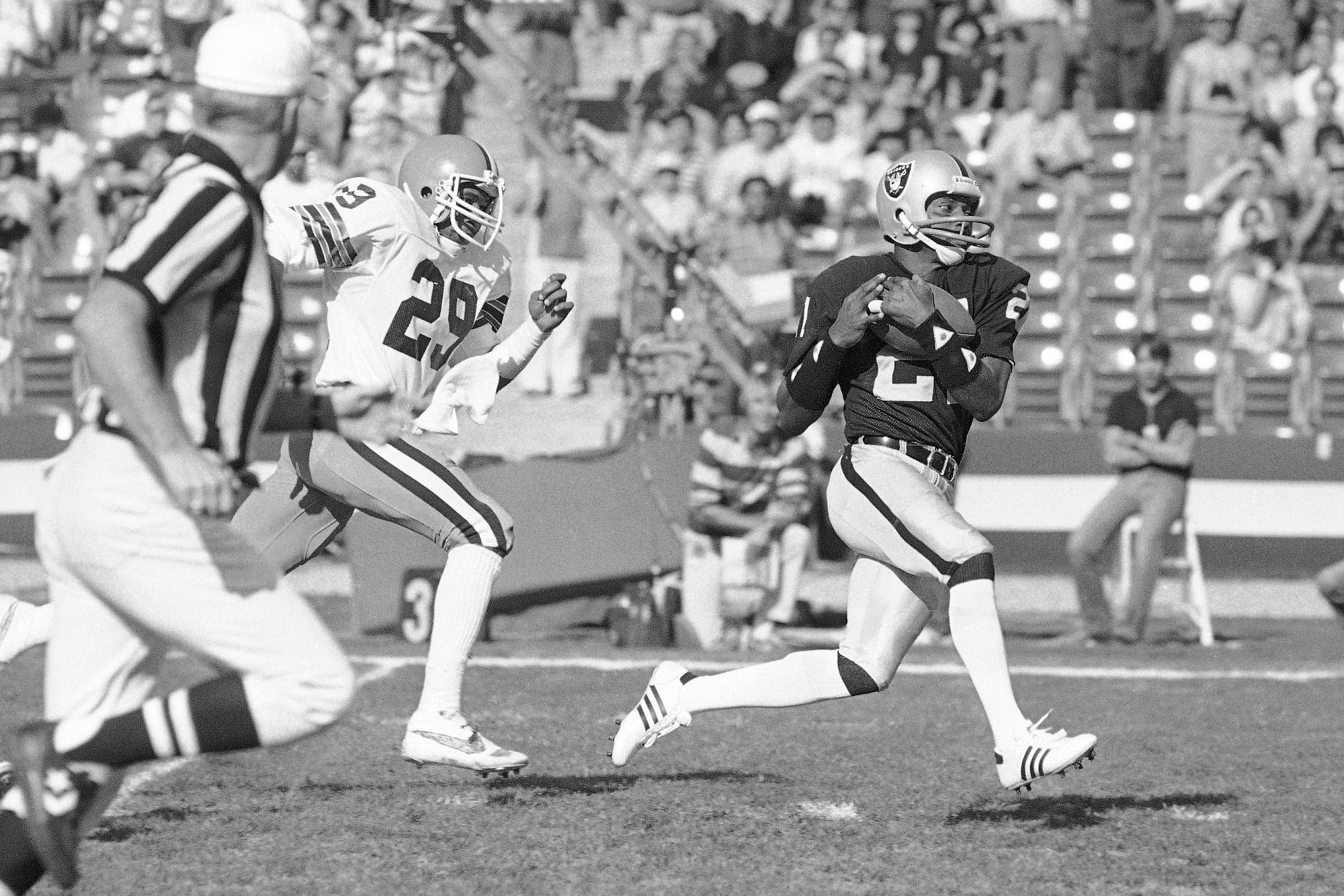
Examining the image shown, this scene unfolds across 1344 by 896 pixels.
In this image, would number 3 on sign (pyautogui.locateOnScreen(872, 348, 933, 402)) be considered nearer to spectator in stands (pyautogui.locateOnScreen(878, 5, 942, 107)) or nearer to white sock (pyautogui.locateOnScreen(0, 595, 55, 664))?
white sock (pyautogui.locateOnScreen(0, 595, 55, 664))

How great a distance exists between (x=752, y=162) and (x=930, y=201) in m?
9.48

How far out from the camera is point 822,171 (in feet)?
50.4

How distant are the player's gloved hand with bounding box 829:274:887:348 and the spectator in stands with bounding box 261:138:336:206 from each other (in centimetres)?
945

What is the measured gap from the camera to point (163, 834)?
553 cm

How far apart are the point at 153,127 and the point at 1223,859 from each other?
12205 millimetres

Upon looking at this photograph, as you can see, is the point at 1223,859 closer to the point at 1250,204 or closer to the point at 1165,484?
the point at 1165,484

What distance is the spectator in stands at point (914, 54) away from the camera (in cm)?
1677

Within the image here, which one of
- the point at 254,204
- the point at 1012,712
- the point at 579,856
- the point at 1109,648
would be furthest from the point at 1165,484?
the point at 254,204

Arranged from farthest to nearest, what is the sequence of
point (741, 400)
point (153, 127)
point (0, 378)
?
point (153, 127), point (0, 378), point (741, 400)

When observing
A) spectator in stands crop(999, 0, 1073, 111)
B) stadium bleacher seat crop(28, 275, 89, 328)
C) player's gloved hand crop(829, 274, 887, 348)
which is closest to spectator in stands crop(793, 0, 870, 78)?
spectator in stands crop(999, 0, 1073, 111)

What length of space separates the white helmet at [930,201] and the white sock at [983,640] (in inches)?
40.0

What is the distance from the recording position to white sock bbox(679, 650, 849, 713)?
19.6 feet

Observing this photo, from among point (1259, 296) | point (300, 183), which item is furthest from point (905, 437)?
point (300, 183)

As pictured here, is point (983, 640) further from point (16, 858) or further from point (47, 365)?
point (47, 365)
